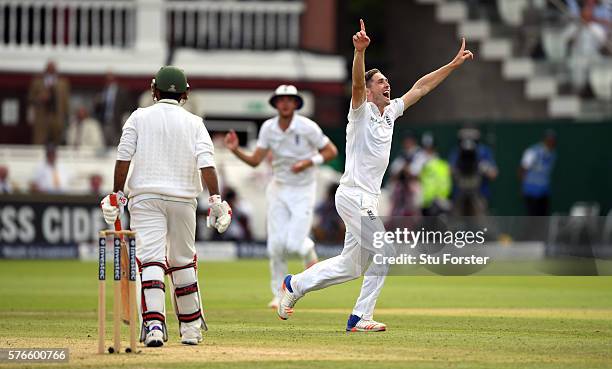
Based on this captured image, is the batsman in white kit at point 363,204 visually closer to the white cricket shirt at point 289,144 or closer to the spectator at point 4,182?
the white cricket shirt at point 289,144

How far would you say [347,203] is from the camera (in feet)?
42.9

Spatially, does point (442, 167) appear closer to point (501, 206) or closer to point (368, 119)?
point (501, 206)

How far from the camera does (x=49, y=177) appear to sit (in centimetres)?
2839

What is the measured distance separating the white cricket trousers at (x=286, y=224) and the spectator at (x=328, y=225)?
463 inches

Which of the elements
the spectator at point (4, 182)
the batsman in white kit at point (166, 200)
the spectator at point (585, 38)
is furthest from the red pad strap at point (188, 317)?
the spectator at point (585, 38)

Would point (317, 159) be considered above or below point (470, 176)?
above

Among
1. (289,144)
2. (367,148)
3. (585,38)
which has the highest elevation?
(367,148)

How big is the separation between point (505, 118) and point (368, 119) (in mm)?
22144

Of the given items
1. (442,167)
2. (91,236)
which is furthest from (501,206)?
(91,236)

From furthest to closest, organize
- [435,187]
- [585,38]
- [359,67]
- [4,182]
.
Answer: [585,38], [435,187], [4,182], [359,67]

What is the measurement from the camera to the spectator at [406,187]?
97.1 feet

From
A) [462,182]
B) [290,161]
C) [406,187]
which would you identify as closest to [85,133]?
[406,187]

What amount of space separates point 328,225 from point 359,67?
17.0 m

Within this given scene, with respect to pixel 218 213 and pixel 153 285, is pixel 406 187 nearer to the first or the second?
pixel 218 213
